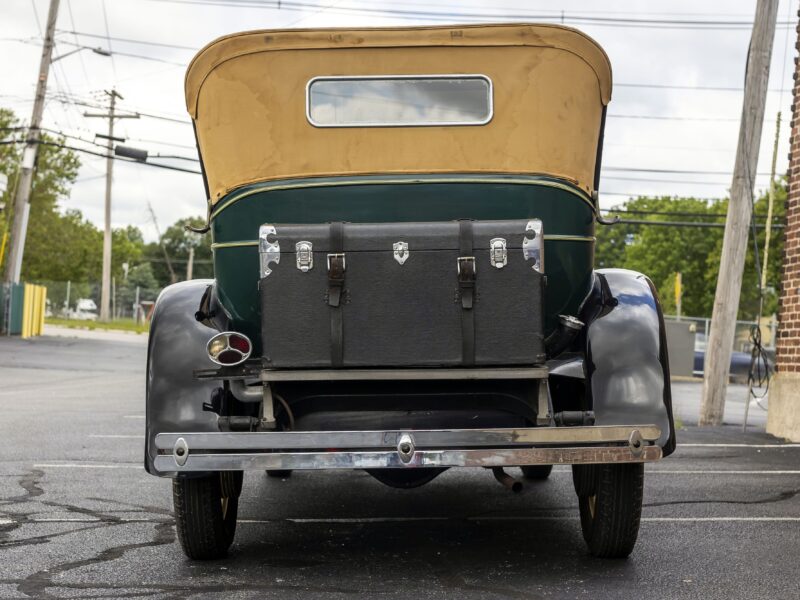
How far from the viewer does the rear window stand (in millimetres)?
5004

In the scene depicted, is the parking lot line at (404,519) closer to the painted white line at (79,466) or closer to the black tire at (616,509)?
the black tire at (616,509)

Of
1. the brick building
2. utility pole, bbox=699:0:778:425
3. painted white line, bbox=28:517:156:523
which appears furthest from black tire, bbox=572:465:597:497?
utility pole, bbox=699:0:778:425

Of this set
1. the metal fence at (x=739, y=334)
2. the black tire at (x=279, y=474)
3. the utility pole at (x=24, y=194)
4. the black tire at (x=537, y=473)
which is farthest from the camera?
the utility pole at (x=24, y=194)

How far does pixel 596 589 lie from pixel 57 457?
218 inches

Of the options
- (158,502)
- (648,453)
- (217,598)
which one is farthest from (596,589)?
(158,502)

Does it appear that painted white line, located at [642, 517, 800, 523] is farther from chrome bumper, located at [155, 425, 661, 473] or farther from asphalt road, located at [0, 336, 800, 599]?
chrome bumper, located at [155, 425, 661, 473]

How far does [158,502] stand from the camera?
6801 millimetres

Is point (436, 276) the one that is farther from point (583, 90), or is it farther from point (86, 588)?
point (86, 588)

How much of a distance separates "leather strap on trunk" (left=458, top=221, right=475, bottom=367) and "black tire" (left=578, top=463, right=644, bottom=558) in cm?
93

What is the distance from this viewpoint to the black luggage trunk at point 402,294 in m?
4.45

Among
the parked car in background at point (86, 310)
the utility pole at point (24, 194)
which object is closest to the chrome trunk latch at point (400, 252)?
the utility pole at point (24, 194)

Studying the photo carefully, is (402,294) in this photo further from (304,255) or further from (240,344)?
(240,344)

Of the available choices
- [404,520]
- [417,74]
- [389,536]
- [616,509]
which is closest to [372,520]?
[404,520]

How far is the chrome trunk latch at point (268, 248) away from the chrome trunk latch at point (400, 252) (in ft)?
1.56
